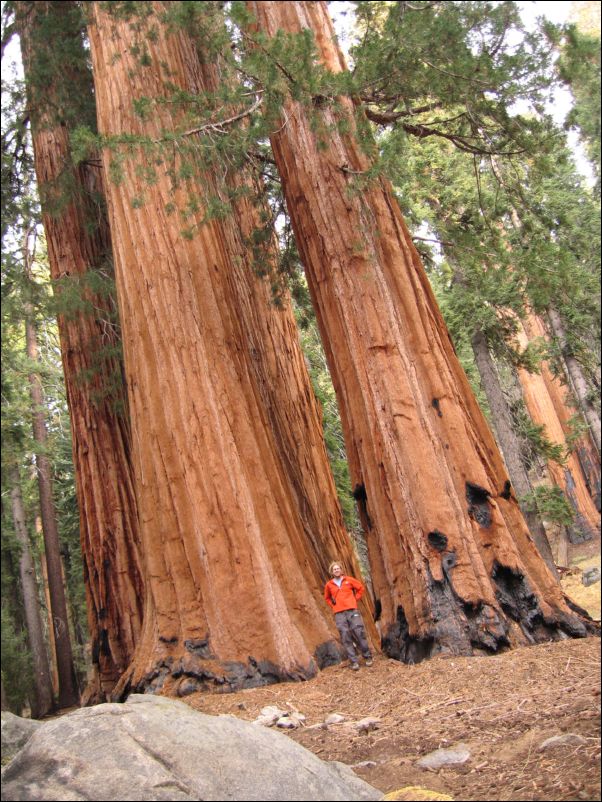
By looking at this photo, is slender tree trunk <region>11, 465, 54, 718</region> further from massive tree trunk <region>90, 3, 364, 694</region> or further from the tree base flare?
the tree base flare

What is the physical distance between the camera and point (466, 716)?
12.8ft

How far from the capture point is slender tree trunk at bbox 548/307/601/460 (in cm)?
1133

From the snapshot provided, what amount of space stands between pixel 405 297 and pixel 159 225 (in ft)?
8.63

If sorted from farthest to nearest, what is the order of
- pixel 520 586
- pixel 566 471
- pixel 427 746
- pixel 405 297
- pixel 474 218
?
pixel 566 471
pixel 474 218
pixel 405 297
pixel 520 586
pixel 427 746

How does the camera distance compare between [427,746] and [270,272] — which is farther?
[270,272]

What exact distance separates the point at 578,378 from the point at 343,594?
7.28 meters

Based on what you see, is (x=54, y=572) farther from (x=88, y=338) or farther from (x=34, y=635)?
(x=88, y=338)

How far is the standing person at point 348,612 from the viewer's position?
239 inches

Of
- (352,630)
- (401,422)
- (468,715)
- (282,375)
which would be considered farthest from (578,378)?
(468,715)

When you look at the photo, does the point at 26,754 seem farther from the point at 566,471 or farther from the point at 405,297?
the point at 566,471

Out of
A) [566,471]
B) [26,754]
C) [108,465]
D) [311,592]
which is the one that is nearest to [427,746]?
[26,754]

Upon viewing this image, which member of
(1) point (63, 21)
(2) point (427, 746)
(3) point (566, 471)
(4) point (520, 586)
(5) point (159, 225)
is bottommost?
(2) point (427, 746)

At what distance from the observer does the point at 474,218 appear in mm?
8992

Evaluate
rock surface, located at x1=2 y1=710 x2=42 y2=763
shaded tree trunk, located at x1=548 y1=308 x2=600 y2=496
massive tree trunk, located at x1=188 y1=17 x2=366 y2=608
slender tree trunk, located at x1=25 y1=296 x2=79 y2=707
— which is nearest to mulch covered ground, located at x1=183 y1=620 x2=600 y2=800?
rock surface, located at x1=2 y1=710 x2=42 y2=763
